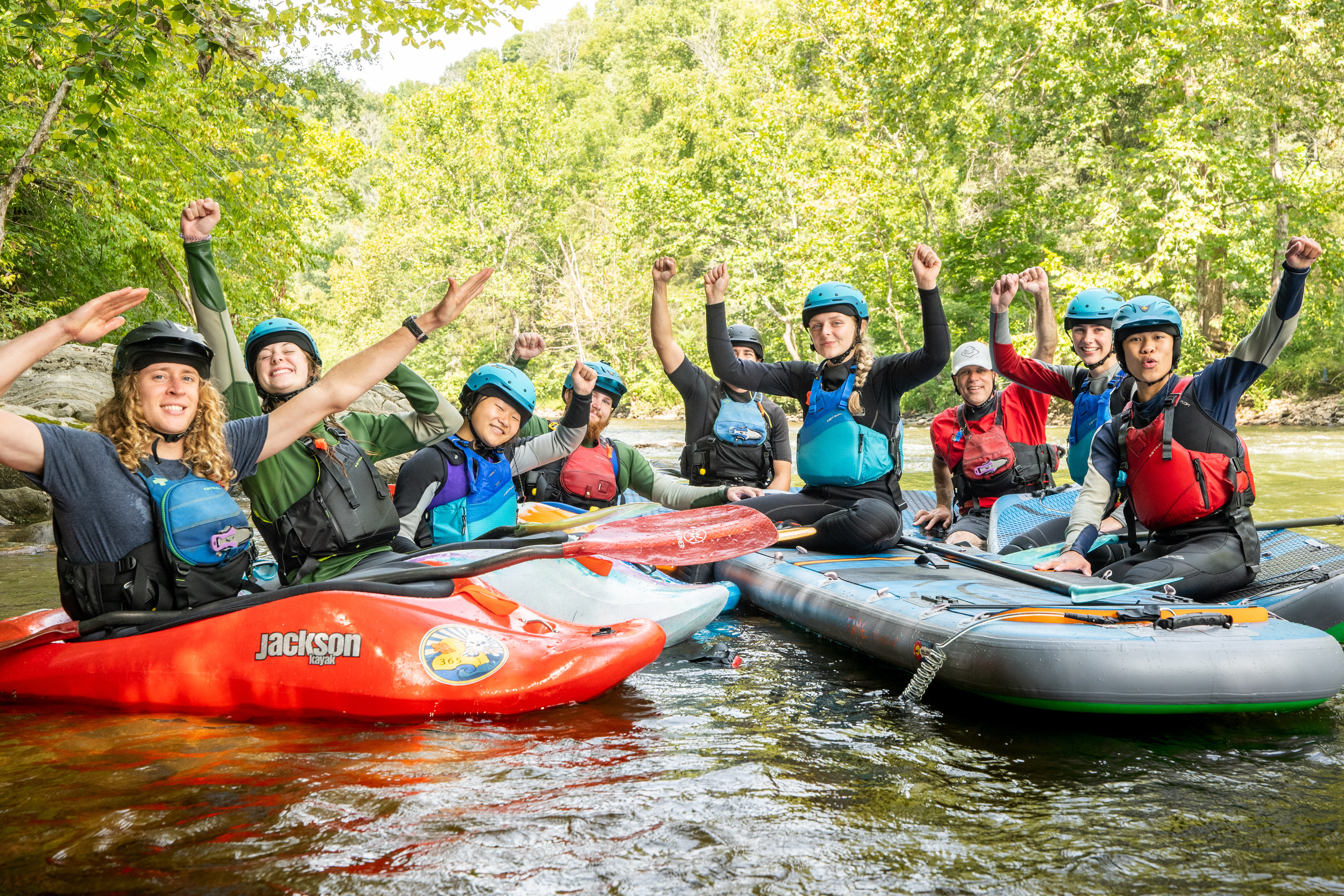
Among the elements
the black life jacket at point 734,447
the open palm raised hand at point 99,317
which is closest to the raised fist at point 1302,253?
the black life jacket at point 734,447

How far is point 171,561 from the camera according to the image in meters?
3.15

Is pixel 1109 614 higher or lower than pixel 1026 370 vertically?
lower

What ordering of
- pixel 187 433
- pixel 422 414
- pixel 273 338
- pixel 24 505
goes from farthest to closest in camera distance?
pixel 24 505 < pixel 422 414 < pixel 273 338 < pixel 187 433

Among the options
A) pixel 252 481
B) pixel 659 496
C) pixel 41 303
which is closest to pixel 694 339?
pixel 41 303

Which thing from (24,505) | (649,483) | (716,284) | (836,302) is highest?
(716,284)

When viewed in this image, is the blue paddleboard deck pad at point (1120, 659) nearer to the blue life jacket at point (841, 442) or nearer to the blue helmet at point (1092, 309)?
the blue life jacket at point (841, 442)

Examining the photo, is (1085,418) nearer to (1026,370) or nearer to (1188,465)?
(1026,370)

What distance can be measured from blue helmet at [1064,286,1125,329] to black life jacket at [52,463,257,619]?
3934 mm

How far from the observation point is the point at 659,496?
569 cm

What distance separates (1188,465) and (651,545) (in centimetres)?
204

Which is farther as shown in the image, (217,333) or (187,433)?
(217,333)

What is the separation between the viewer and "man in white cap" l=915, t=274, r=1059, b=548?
5406 millimetres

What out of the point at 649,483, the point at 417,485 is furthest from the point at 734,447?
the point at 417,485

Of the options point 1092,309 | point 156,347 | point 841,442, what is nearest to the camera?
point 156,347
